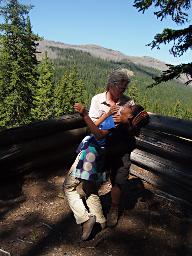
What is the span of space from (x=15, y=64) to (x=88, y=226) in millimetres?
35327

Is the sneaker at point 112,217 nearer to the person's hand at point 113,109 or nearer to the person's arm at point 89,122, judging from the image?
the person's arm at point 89,122

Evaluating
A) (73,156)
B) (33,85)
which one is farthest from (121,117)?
(33,85)

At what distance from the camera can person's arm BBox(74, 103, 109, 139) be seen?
14.2 feet

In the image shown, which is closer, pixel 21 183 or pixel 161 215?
pixel 161 215

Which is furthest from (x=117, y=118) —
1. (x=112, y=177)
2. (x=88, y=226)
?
(x=88, y=226)

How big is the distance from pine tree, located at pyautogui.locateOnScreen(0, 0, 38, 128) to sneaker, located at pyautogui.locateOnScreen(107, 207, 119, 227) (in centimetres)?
3441

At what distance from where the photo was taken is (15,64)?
38281 mm

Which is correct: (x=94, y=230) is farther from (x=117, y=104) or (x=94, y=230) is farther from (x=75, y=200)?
(x=117, y=104)

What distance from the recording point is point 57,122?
7.39 meters

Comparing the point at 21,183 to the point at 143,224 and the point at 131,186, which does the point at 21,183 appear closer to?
the point at 131,186

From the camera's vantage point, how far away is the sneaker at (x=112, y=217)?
5.33 meters

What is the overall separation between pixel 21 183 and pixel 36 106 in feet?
137

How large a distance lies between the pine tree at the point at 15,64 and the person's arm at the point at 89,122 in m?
Answer: 34.7

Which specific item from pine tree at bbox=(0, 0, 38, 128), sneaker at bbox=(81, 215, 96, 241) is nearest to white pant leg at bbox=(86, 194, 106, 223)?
sneaker at bbox=(81, 215, 96, 241)
